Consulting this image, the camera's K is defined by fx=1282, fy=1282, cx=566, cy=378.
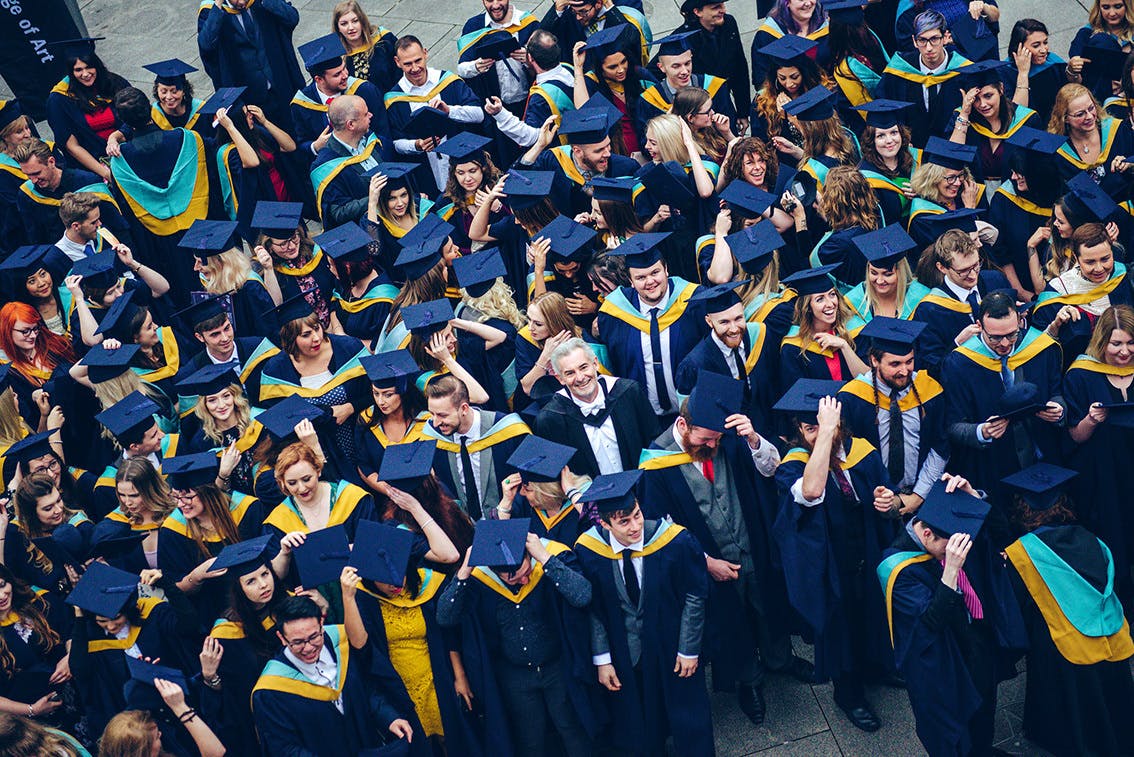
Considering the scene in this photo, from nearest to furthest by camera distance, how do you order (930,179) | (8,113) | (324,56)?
(930,179) < (324,56) < (8,113)

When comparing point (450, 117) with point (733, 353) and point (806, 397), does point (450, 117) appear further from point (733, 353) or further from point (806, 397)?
point (806, 397)

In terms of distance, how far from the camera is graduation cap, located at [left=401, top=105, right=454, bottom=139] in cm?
852

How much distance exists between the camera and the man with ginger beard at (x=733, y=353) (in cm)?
602

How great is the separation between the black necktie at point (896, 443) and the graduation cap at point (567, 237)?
191 cm

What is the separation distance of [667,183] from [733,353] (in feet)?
4.99

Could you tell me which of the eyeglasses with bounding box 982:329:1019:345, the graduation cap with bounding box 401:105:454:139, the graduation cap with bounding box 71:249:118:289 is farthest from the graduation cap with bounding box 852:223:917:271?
the graduation cap with bounding box 71:249:118:289

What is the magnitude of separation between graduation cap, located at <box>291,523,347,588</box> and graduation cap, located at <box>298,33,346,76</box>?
4.24 metres

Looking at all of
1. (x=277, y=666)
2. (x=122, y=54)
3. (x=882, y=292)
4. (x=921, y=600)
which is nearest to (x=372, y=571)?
(x=277, y=666)

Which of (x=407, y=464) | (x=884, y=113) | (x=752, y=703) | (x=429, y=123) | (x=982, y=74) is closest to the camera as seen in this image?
(x=407, y=464)

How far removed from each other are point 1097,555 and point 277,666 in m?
3.32

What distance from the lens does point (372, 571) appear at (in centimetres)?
528

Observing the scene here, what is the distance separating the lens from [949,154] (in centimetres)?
691

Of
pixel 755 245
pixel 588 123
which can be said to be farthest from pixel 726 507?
pixel 588 123

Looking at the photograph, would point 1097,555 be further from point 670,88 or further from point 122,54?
point 122,54
